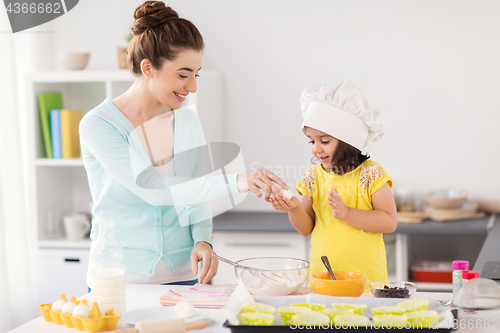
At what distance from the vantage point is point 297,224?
1770 mm

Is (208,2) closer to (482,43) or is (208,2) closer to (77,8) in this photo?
(77,8)

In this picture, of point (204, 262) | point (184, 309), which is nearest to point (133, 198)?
point (204, 262)

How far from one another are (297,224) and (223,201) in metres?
1.51

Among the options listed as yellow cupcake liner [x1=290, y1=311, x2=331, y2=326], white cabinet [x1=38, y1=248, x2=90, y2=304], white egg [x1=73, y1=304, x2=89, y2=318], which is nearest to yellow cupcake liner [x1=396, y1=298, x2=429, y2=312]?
yellow cupcake liner [x1=290, y1=311, x2=331, y2=326]

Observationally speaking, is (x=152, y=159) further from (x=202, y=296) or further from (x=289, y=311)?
(x=289, y=311)

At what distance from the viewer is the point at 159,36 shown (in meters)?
1.61

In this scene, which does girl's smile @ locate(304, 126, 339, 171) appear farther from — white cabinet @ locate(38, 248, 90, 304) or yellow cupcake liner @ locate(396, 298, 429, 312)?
white cabinet @ locate(38, 248, 90, 304)

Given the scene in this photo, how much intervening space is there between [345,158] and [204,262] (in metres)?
0.55

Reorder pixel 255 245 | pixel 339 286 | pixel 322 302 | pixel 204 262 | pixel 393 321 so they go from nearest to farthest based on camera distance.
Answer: pixel 393 321
pixel 322 302
pixel 339 286
pixel 204 262
pixel 255 245

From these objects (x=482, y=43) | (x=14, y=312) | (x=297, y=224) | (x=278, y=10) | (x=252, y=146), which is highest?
(x=278, y=10)

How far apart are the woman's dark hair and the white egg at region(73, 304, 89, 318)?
893 mm

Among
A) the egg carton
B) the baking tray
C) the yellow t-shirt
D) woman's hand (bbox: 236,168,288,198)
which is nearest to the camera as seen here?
the baking tray

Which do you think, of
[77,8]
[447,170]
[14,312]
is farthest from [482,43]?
[14,312]

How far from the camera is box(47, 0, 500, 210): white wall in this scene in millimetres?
2984
